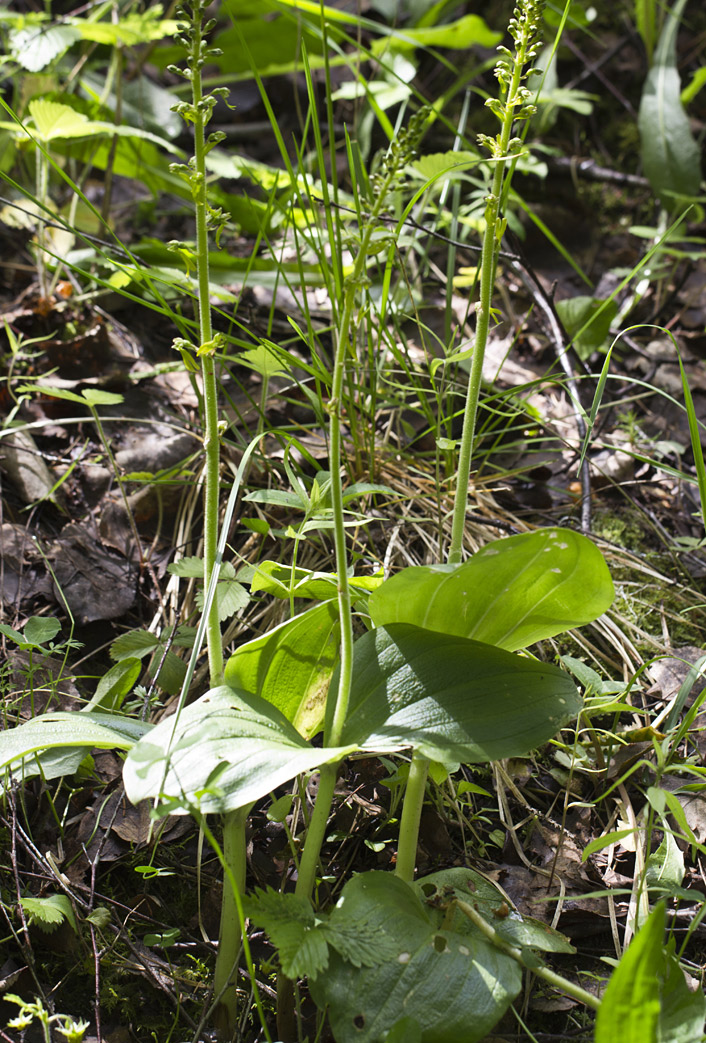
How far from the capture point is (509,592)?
118cm

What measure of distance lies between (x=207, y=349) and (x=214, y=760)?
60cm

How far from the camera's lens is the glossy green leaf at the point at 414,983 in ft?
3.24

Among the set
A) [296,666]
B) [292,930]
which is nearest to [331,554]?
[296,666]

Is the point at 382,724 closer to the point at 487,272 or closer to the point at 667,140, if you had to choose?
the point at 487,272

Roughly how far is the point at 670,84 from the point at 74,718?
344cm

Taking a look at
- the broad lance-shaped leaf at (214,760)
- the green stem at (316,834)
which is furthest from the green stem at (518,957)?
the broad lance-shaped leaf at (214,760)

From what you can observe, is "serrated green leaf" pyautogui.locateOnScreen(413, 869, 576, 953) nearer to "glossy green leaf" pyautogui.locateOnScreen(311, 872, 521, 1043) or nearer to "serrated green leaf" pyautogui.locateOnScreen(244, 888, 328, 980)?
"glossy green leaf" pyautogui.locateOnScreen(311, 872, 521, 1043)

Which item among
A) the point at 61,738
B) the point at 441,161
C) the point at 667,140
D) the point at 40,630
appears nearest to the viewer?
the point at 61,738

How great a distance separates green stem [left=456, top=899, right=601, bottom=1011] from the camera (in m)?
1.05

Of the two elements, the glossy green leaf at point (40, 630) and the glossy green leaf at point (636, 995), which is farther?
the glossy green leaf at point (40, 630)

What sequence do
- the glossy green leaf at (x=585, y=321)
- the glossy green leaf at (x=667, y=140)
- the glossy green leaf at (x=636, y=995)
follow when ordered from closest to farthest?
the glossy green leaf at (x=636, y=995) < the glossy green leaf at (x=585, y=321) < the glossy green leaf at (x=667, y=140)

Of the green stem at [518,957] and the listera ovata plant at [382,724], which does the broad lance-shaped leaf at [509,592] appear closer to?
the listera ovata plant at [382,724]

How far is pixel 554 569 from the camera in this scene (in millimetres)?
1140

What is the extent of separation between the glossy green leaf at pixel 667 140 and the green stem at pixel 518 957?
2758 mm
